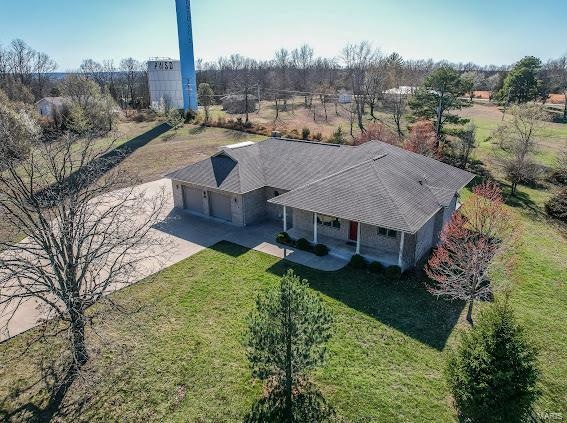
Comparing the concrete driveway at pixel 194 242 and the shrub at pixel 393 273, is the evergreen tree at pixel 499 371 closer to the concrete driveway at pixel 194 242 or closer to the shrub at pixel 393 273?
the shrub at pixel 393 273

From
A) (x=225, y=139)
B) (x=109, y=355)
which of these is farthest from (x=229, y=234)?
→ (x=225, y=139)

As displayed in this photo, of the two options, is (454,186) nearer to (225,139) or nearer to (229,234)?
(229,234)

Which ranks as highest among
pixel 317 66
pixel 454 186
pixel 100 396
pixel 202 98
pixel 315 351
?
pixel 317 66

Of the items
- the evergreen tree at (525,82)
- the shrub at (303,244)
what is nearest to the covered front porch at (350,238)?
the shrub at (303,244)

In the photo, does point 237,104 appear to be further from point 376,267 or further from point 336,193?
point 376,267

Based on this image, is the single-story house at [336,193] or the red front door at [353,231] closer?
the single-story house at [336,193]

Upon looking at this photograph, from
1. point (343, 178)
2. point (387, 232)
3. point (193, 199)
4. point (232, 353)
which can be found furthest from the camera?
point (193, 199)

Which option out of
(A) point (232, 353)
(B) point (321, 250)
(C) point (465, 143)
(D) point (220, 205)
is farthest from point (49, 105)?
(A) point (232, 353)
